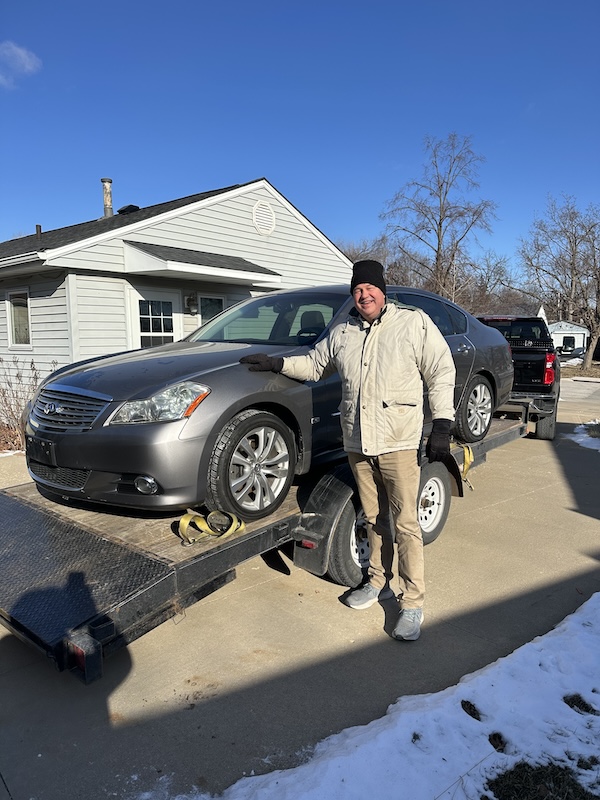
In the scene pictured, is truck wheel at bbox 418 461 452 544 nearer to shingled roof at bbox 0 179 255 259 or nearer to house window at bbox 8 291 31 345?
shingled roof at bbox 0 179 255 259

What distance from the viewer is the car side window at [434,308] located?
4.86 m

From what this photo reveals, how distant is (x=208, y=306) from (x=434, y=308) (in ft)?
24.8

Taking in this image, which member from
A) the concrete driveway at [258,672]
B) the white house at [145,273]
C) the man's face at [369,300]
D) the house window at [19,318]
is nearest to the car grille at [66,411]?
the concrete driveway at [258,672]

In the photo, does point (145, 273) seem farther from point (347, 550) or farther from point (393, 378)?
point (393, 378)

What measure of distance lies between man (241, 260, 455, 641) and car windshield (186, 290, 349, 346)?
81 cm

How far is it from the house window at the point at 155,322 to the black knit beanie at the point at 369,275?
828cm

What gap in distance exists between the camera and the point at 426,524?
170 inches

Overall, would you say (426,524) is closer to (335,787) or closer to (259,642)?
(259,642)

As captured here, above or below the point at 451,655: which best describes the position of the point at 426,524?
above

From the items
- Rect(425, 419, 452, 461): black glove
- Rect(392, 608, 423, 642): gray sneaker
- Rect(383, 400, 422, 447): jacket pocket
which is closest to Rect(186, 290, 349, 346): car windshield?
Rect(383, 400, 422, 447): jacket pocket

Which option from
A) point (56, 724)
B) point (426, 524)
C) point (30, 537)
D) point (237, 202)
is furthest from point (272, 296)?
point (237, 202)

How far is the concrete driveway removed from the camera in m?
2.30

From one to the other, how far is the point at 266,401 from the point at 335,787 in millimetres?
1951

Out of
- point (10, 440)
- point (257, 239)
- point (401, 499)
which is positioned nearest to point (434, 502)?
point (401, 499)
